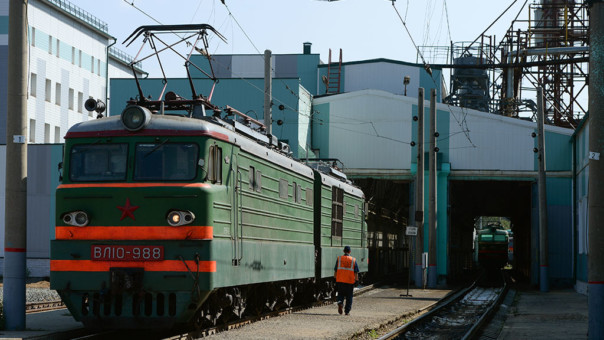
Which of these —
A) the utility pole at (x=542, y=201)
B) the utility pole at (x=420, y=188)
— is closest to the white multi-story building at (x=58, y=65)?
the utility pole at (x=420, y=188)

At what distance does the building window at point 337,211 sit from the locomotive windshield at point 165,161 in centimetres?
939

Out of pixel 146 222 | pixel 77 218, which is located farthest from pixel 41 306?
pixel 146 222

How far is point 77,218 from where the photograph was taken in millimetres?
12492

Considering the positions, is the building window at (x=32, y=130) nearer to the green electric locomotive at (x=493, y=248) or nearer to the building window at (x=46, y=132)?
the building window at (x=46, y=132)

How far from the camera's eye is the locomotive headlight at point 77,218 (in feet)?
40.9

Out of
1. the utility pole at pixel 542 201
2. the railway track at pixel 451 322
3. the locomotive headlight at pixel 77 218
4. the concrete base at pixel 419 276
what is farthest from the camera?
the concrete base at pixel 419 276

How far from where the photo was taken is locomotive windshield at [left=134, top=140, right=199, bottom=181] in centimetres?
1259

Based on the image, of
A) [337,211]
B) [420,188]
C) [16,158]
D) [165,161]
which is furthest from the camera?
[420,188]

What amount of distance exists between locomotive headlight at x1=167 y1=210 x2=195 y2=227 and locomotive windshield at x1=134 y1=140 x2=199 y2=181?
1.72 feet

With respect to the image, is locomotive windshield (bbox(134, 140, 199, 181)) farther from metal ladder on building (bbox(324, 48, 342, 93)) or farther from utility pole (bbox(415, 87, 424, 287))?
metal ladder on building (bbox(324, 48, 342, 93))

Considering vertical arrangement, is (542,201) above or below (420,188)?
below

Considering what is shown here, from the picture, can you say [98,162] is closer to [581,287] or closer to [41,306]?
[41,306]

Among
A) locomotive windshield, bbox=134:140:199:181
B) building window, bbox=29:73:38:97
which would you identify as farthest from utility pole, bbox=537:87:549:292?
building window, bbox=29:73:38:97

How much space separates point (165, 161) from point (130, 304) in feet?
7.02
